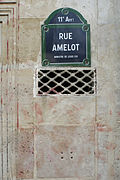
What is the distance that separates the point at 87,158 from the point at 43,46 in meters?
1.32

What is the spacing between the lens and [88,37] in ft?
9.44

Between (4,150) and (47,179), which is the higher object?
(4,150)

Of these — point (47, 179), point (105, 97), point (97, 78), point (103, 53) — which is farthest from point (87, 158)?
point (103, 53)

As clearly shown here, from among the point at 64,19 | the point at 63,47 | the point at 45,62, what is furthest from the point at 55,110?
the point at 64,19

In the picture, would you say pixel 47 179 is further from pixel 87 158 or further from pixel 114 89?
pixel 114 89

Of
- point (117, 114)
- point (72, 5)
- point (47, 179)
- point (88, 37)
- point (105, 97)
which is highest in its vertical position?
point (72, 5)

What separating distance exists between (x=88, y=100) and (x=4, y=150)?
107 cm

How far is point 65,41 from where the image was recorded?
2877 millimetres

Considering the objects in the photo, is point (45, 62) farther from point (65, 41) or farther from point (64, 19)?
point (64, 19)

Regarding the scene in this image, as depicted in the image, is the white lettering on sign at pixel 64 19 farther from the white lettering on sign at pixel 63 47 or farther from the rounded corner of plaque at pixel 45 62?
the rounded corner of plaque at pixel 45 62

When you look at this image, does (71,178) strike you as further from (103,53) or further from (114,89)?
(103,53)

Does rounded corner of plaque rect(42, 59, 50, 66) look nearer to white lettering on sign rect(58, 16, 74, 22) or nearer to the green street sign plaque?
the green street sign plaque

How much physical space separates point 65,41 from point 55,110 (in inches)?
30.1

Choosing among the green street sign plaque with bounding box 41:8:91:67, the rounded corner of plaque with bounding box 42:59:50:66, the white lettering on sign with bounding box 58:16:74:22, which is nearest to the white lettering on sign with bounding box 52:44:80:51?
the green street sign plaque with bounding box 41:8:91:67
